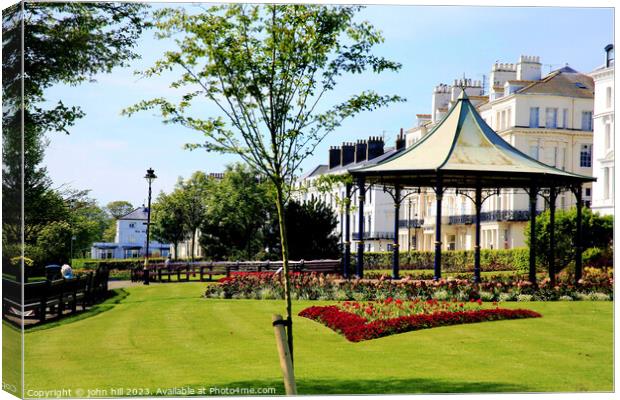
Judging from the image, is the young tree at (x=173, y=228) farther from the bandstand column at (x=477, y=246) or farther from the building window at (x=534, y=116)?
the building window at (x=534, y=116)

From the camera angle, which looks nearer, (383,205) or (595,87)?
(595,87)

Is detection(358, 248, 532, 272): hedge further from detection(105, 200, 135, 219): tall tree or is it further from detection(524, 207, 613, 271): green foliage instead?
detection(105, 200, 135, 219): tall tree

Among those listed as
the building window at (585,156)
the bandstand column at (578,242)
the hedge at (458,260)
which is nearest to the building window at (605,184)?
the building window at (585,156)

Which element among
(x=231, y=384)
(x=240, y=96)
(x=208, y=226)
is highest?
(x=240, y=96)

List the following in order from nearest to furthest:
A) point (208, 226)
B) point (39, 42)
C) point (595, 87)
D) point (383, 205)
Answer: point (39, 42) < point (595, 87) < point (208, 226) < point (383, 205)

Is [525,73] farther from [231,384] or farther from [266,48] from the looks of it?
[231,384]

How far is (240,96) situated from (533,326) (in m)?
8.86

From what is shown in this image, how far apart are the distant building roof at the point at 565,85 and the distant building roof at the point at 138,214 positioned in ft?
31.1

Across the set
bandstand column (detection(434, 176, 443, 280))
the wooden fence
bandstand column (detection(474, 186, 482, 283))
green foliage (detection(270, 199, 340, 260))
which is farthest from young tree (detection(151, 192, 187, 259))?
bandstand column (detection(474, 186, 482, 283))

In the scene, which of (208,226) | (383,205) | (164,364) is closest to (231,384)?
(164,364)

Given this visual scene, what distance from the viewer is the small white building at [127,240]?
63.9 feet

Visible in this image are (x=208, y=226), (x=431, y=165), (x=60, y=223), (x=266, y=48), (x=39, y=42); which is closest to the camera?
(x=266, y=48)

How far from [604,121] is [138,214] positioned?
10.4m

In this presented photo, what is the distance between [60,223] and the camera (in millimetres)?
16906
